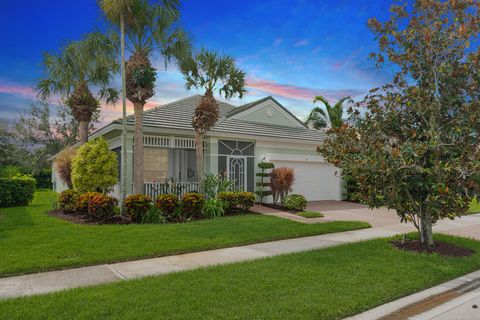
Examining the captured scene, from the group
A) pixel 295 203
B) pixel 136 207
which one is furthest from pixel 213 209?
pixel 295 203

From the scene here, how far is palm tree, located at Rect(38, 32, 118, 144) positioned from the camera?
1377 centimetres

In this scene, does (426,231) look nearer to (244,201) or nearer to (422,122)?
(422,122)

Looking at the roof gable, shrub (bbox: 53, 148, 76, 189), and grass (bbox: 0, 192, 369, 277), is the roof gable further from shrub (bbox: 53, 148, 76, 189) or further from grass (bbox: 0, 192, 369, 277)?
shrub (bbox: 53, 148, 76, 189)

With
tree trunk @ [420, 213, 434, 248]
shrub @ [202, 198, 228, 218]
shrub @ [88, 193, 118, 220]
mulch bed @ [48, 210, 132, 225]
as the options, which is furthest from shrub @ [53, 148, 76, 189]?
tree trunk @ [420, 213, 434, 248]

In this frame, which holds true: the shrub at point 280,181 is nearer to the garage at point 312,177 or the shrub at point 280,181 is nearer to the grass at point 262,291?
the garage at point 312,177

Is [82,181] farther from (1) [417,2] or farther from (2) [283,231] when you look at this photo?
(1) [417,2]

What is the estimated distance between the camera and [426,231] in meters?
7.84

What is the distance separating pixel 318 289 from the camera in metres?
4.95

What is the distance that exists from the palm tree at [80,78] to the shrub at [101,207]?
18.4ft

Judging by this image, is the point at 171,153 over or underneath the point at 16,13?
underneath

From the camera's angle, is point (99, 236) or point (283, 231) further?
point (283, 231)

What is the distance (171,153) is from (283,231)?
9.83 metres

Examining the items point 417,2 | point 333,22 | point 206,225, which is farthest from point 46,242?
point 333,22

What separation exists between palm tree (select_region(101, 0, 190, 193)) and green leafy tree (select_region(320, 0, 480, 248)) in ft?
23.3
